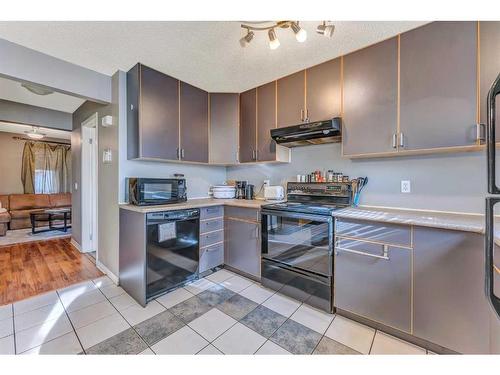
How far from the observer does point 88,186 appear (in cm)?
329

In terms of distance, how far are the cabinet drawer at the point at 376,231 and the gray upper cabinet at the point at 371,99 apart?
2.11 feet

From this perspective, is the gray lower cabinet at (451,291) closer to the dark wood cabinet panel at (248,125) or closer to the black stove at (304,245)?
the black stove at (304,245)

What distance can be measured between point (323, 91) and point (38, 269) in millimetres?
3917

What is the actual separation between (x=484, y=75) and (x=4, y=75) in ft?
12.0

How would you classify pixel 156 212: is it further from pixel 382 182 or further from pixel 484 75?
pixel 484 75

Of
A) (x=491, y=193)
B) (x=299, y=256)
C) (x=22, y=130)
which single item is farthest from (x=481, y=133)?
(x=22, y=130)

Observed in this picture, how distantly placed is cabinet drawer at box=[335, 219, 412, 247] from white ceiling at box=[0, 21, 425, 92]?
150cm

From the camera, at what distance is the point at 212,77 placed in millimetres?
2439

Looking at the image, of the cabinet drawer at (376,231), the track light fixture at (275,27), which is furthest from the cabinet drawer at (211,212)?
the track light fixture at (275,27)

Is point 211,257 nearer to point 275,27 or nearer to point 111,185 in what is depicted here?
point 111,185

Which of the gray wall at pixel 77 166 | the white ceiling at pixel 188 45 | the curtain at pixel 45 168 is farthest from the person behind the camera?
the curtain at pixel 45 168

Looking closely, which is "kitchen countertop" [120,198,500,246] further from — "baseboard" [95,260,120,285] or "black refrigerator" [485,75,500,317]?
"baseboard" [95,260,120,285]

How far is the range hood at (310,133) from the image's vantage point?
1.99m

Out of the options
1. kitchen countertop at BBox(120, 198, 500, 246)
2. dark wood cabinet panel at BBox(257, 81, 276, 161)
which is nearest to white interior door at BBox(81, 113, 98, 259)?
kitchen countertop at BBox(120, 198, 500, 246)
